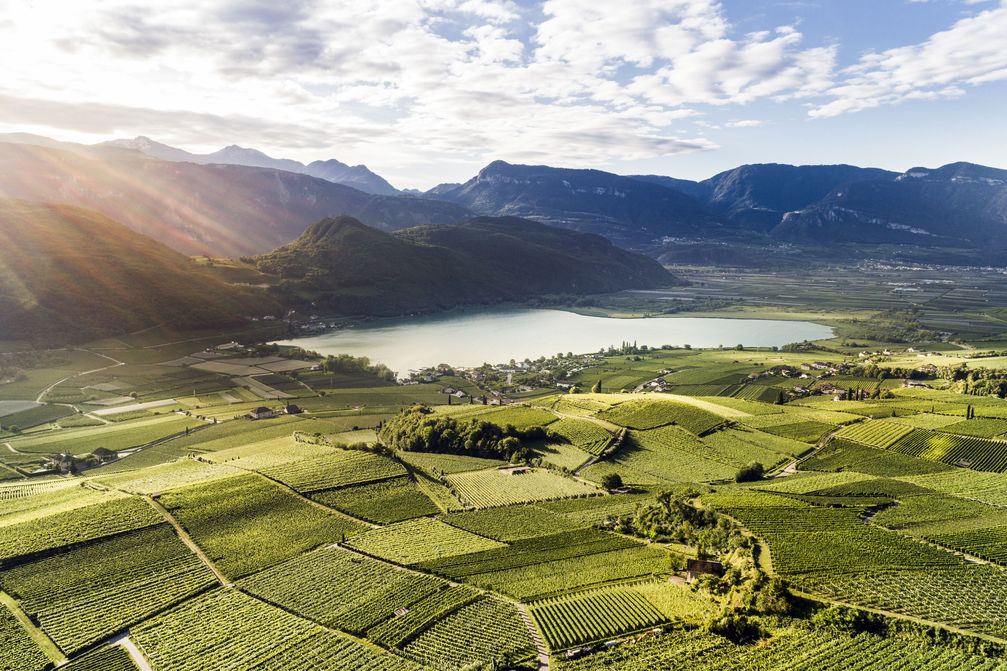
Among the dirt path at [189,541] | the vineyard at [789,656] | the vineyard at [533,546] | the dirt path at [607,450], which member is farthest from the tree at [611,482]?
the dirt path at [189,541]

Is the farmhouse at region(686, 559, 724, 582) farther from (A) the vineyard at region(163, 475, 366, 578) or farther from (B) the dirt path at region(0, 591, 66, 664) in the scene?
(B) the dirt path at region(0, 591, 66, 664)

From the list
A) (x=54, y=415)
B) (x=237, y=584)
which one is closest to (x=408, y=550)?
(x=237, y=584)

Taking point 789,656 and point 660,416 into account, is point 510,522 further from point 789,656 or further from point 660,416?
point 660,416

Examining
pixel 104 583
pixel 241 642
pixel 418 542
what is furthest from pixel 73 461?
pixel 241 642

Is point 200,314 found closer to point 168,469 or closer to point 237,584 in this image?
point 168,469

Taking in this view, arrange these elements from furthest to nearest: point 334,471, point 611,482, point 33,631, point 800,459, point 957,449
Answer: point 800,459 → point 957,449 → point 334,471 → point 611,482 → point 33,631

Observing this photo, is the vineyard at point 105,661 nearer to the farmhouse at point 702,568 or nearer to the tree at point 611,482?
the farmhouse at point 702,568
